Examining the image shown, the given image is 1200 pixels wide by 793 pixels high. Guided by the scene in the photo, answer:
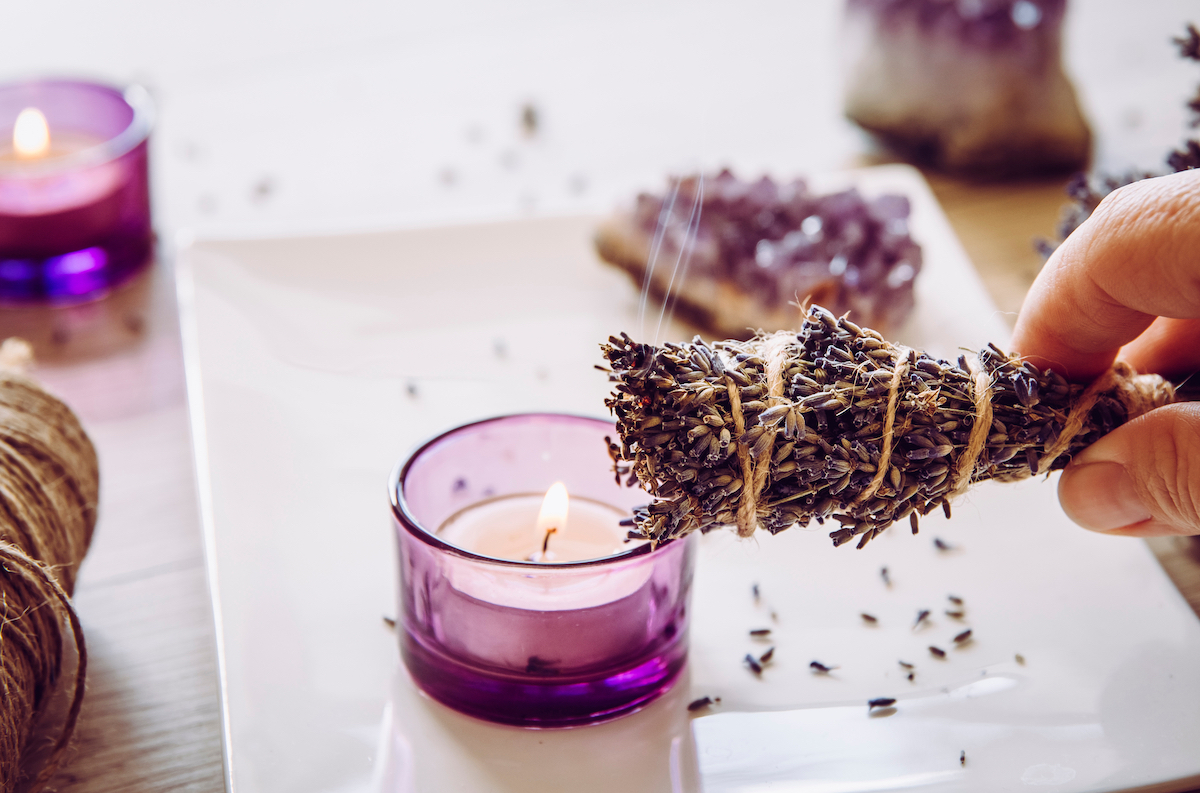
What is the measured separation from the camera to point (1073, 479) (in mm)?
880

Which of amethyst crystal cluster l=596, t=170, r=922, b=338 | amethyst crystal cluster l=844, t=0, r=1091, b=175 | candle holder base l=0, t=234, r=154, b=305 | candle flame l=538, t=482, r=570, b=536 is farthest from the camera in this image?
amethyst crystal cluster l=844, t=0, r=1091, b=175

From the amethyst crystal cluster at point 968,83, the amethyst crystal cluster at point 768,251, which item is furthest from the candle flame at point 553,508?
the amethyst crystal cluster at point 968,83

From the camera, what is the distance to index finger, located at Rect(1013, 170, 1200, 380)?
2.49 ft

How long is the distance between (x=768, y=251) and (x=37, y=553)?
2.79 feet

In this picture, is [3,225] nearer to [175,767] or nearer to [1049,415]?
[175,767]

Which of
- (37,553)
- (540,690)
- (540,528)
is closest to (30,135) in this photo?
(37,553)

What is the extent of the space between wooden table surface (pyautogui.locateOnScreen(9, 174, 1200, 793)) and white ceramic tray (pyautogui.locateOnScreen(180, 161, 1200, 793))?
7 cm

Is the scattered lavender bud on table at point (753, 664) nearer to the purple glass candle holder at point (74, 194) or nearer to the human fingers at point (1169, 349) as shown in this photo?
the human fingers at point (1169, 349)

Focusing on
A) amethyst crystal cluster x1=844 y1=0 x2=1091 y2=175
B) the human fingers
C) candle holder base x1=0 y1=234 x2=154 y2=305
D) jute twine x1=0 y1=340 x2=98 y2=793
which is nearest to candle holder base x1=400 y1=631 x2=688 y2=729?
jute twine x1=0 y1=340 x2=98 y2=793

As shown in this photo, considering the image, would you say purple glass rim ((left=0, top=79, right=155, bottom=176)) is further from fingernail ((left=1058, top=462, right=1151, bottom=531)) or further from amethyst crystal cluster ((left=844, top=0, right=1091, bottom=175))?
fingernail ((left=1058, top=462, right=1151, bottom=531))

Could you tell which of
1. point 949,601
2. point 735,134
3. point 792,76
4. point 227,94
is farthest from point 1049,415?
point 227,94

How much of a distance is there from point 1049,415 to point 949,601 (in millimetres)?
250

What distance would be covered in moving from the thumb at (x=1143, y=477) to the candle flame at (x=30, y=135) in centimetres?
129

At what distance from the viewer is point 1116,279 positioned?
80cm
